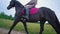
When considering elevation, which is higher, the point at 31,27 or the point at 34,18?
the point at 34,18

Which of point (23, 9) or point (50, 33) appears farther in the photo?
point (50, 33)

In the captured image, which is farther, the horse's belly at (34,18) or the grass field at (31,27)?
the grass field at (31,27)

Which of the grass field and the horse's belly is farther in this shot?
the grass field

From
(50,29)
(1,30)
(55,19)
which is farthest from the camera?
(50,29)

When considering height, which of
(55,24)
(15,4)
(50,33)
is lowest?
(50,33)

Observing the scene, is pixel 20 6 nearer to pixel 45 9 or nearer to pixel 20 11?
pixel 20 11

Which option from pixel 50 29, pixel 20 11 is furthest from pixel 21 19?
pixel 50 29

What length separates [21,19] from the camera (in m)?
11.9

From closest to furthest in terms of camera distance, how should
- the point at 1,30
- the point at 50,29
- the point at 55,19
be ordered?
1. the point at 55,19
2. the point at 1,30
3. the point at 50,29

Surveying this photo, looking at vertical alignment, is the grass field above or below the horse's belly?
below

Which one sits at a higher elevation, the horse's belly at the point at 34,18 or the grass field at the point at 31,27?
the horse's belly at the point at 34,18

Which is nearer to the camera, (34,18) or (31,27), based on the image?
(34,18)

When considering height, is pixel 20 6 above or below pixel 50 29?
above

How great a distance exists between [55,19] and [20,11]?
151cm
